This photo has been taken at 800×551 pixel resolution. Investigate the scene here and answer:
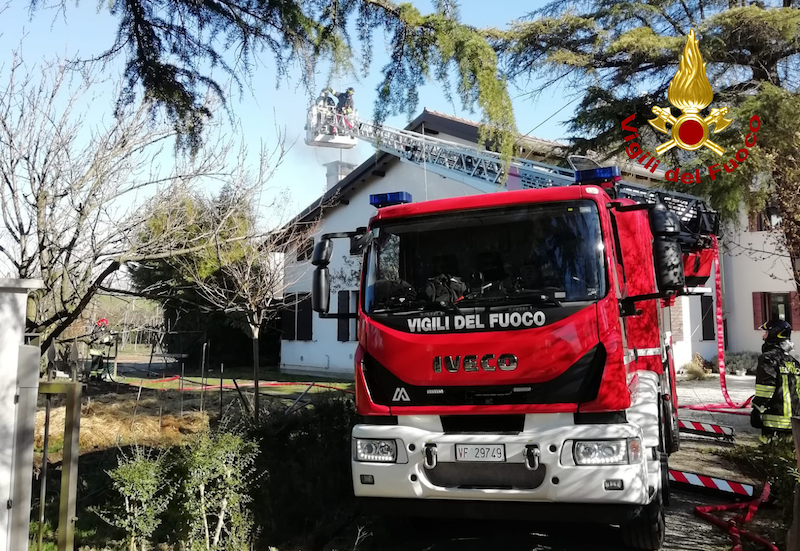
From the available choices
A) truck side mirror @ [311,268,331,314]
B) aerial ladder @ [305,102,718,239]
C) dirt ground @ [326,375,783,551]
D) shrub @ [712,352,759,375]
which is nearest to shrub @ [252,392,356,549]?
dirt ground @ [326,375,783,551]

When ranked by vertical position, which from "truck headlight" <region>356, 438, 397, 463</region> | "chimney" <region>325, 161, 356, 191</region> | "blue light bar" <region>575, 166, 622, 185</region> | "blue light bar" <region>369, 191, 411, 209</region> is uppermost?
"chimney" <region>325, 161, 356, 191</region>

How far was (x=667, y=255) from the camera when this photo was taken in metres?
4.39

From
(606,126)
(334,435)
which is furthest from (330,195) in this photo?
(334,435)

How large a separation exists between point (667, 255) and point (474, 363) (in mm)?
1557

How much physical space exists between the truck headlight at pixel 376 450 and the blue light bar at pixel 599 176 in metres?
2.98

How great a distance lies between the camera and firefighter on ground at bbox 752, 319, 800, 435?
748 centimetres

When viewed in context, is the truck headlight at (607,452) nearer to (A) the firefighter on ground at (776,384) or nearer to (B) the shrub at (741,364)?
(A) the firefighter on ground at (776,384)

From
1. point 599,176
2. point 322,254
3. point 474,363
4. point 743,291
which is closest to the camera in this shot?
point 474,363

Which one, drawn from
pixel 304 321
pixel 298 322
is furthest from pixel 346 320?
pixel 298 322

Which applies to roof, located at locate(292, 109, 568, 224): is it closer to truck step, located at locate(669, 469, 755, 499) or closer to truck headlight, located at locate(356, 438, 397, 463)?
truck step, located at locate(669, 469, 755, 499)

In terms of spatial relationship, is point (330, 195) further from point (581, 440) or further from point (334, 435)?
point (581, 440)

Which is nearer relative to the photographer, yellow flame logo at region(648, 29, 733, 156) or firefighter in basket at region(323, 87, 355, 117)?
firefighter in basket at region(323, 87, 355, 117)

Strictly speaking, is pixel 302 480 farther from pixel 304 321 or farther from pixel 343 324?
pixel 304 321

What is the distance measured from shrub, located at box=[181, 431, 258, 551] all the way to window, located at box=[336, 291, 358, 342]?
1329 cm
